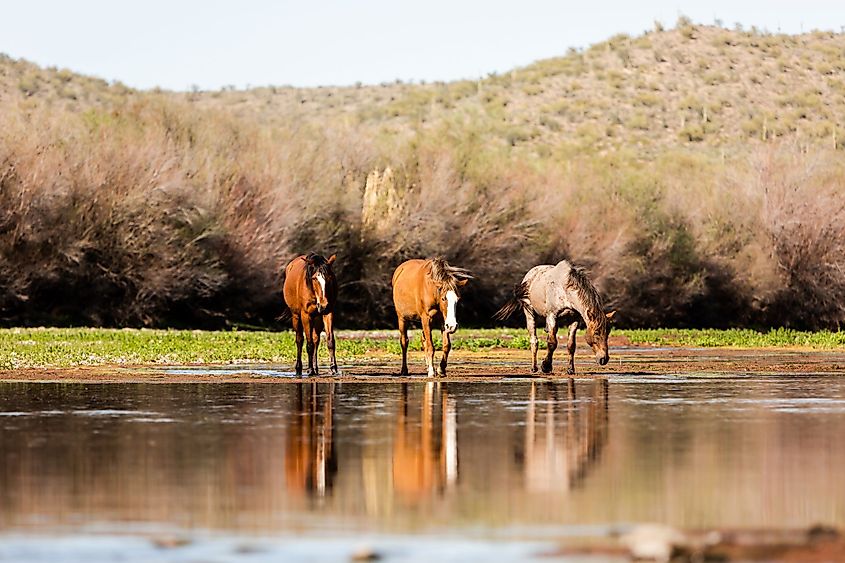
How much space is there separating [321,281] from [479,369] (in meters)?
4.14

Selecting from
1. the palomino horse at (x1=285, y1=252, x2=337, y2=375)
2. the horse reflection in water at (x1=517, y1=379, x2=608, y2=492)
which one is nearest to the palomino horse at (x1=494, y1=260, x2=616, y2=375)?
the palomino horse at (x1=285, y1=252, x2=337, y2=375)

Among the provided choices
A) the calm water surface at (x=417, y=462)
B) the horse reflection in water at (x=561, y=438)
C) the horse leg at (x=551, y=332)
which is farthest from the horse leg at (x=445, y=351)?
the calm water surface at (x=417, y=462)

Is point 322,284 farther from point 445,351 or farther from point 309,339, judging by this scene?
point 445,351

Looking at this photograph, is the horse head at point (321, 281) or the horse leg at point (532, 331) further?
the horse leg at point (532, 331)

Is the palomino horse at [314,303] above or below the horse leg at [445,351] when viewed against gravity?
above

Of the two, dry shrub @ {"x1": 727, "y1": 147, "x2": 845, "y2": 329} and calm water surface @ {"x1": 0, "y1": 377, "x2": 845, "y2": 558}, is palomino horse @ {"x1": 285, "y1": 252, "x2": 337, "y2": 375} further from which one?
dry shrub @ {"x1": 727, "y1": 147, "x2": 845, "y2": 329}

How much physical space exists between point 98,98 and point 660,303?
5600cm

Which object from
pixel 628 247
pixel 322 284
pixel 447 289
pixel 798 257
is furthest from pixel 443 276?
pixel 798 257

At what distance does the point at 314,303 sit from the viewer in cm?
2730

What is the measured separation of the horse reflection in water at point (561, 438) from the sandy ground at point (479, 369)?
4647mm

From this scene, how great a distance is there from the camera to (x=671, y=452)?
47.6 ft

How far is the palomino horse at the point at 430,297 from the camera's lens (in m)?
26.6

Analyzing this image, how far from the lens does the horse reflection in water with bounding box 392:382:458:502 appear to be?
1227cm

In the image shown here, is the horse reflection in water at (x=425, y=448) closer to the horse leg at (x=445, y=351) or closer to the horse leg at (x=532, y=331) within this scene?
the horse leg at (x=445, y=351)
